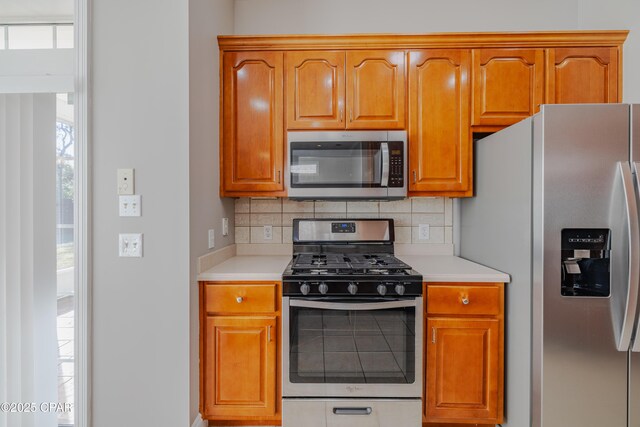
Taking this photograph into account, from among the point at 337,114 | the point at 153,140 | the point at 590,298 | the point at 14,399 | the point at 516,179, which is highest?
the point at 337,114

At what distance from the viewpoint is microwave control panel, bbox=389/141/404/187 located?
207cm

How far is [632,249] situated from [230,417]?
208 centimetres

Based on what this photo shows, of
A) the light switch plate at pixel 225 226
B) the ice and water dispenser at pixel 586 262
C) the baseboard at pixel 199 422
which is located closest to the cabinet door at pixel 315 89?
the light switch plate at pixel 225 226

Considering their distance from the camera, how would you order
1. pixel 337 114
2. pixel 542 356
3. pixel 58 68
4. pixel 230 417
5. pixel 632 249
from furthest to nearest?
pixel 337 114
pixel 230 417
pixel 58 68
pixel 542 356
pixel 632 249

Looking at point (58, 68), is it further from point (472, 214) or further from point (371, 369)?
point (472, 214)

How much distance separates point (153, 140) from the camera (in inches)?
65.8

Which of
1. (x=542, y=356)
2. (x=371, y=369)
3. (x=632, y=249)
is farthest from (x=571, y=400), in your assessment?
(x=371, y=369)

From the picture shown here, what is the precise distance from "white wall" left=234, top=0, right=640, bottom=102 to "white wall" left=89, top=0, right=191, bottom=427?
1.04 metres

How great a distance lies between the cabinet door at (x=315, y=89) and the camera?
6.99 feet

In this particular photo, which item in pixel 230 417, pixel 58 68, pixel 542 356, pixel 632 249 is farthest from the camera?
pixel 230 417

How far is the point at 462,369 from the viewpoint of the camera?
70.1 inches

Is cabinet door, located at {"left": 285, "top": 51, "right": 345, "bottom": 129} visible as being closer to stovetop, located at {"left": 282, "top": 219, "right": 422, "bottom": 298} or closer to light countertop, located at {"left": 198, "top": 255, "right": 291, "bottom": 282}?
stovetop, located at {"left": 282, "top": 219, "right": 422, "bottom": 298}

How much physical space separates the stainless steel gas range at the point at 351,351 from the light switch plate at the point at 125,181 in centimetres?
92

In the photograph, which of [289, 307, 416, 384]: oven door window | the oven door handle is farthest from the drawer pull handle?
the oven door handle
